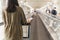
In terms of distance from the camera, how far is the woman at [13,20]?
1734 millimetres

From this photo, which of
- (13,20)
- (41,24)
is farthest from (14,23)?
(41,24)

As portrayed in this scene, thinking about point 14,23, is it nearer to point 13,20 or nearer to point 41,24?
point 13,20

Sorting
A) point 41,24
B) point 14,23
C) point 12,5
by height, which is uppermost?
point 12,5

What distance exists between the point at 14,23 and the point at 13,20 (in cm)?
5

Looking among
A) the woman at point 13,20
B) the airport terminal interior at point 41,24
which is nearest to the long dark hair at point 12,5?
the woman at point 13,20

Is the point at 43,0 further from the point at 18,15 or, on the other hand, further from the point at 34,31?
the point at 18,15

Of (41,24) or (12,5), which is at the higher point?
(12,5)

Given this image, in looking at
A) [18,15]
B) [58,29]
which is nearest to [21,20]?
[18,15]

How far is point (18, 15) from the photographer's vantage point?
178 centimetres

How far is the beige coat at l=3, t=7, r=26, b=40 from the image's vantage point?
1.76 metres

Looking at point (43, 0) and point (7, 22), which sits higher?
point (43, 0)

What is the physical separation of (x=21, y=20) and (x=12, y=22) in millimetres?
133

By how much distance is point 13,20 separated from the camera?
1.78 meters

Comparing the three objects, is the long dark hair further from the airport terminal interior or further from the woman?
the airport terminal interior
